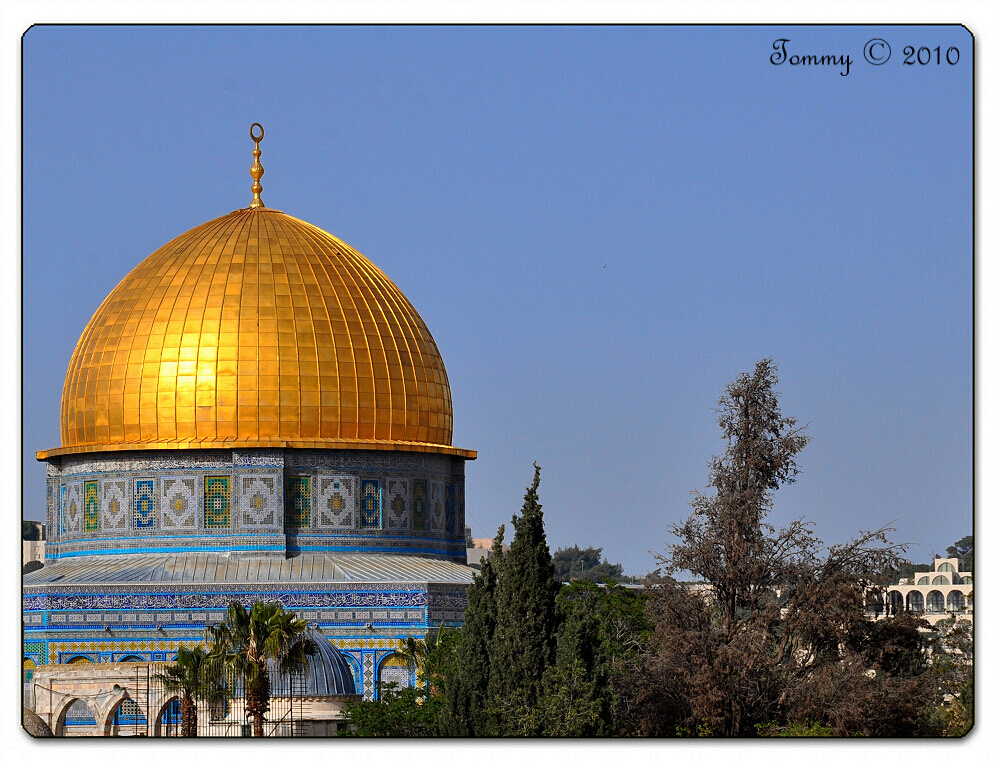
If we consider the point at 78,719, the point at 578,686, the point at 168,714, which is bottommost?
the point at 78,719

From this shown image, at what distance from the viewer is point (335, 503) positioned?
3884 cm

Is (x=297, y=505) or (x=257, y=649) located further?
(x=297, y=505)

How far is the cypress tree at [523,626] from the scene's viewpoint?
85.3 ft

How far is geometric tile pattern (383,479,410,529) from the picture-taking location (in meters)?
39.3

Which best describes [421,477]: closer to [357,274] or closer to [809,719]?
[357,274]

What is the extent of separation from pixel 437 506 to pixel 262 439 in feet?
11.6

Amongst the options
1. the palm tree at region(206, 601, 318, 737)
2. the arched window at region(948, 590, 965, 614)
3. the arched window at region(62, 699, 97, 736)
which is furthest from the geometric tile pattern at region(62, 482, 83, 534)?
the arched window at region(948, 590, 965, 614)

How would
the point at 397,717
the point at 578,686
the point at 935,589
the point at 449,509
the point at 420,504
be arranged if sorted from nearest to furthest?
the point at 578,686 → the point at 397,717 → the point at 420,504 → the point at 449,509 → the point at 935,589

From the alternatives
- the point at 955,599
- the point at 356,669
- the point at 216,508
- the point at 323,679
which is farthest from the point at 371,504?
the point at 955,599

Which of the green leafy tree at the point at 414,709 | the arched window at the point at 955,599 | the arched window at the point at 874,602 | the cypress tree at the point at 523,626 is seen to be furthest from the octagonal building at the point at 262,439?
the arched window at the point at 874,602

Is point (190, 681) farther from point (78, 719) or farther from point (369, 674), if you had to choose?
point (369, 674)

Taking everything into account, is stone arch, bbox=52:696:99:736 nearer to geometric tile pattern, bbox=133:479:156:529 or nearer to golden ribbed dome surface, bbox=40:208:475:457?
geometric tile pattern, bbox=133:479:156:529

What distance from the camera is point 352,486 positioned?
39062 mm

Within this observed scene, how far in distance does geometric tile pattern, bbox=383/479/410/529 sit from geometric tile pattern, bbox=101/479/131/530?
170 inches
